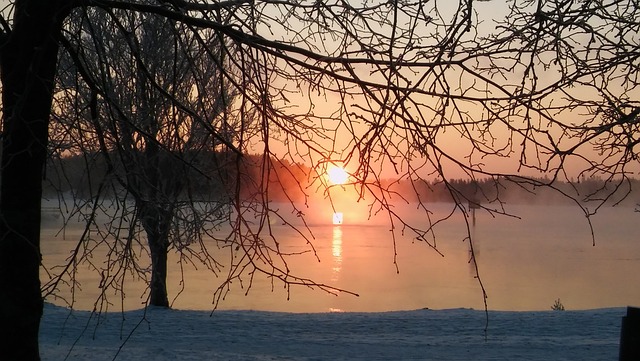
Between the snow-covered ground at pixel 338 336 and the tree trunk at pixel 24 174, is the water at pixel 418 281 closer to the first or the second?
the snow-covered ground at pixel 338 336

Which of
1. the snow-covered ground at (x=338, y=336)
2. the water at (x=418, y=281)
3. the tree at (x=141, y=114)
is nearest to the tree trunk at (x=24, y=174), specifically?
the tree at (x=141, y=114)

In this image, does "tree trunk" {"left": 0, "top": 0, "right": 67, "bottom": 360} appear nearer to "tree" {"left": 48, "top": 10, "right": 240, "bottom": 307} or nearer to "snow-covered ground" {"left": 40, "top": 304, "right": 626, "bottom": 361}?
"tree" {"left": 48, "top": 10, "right": 240, "bottom": 307}

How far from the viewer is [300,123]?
560cm

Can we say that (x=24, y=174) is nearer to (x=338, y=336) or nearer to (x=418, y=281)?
(x=338, y=336)

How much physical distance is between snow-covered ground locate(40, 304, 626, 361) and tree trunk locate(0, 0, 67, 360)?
421 centimetres

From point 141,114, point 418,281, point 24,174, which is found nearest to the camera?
point 24,174

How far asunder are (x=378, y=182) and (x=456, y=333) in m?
7.74

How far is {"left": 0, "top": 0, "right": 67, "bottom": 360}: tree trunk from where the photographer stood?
192 inches

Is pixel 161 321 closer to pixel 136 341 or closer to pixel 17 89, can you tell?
pixel 136 341

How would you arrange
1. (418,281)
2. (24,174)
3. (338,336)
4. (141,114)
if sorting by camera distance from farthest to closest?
(418,281) < (338,336) < (141,114) < (24,174)

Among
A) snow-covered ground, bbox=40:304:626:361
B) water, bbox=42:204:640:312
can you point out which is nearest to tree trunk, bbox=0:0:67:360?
snow-covered ground, bbox=40:304:626:361

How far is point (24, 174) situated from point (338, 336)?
25.9ft

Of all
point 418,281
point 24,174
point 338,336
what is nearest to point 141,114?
point 24,174

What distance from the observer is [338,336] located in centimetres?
1206
